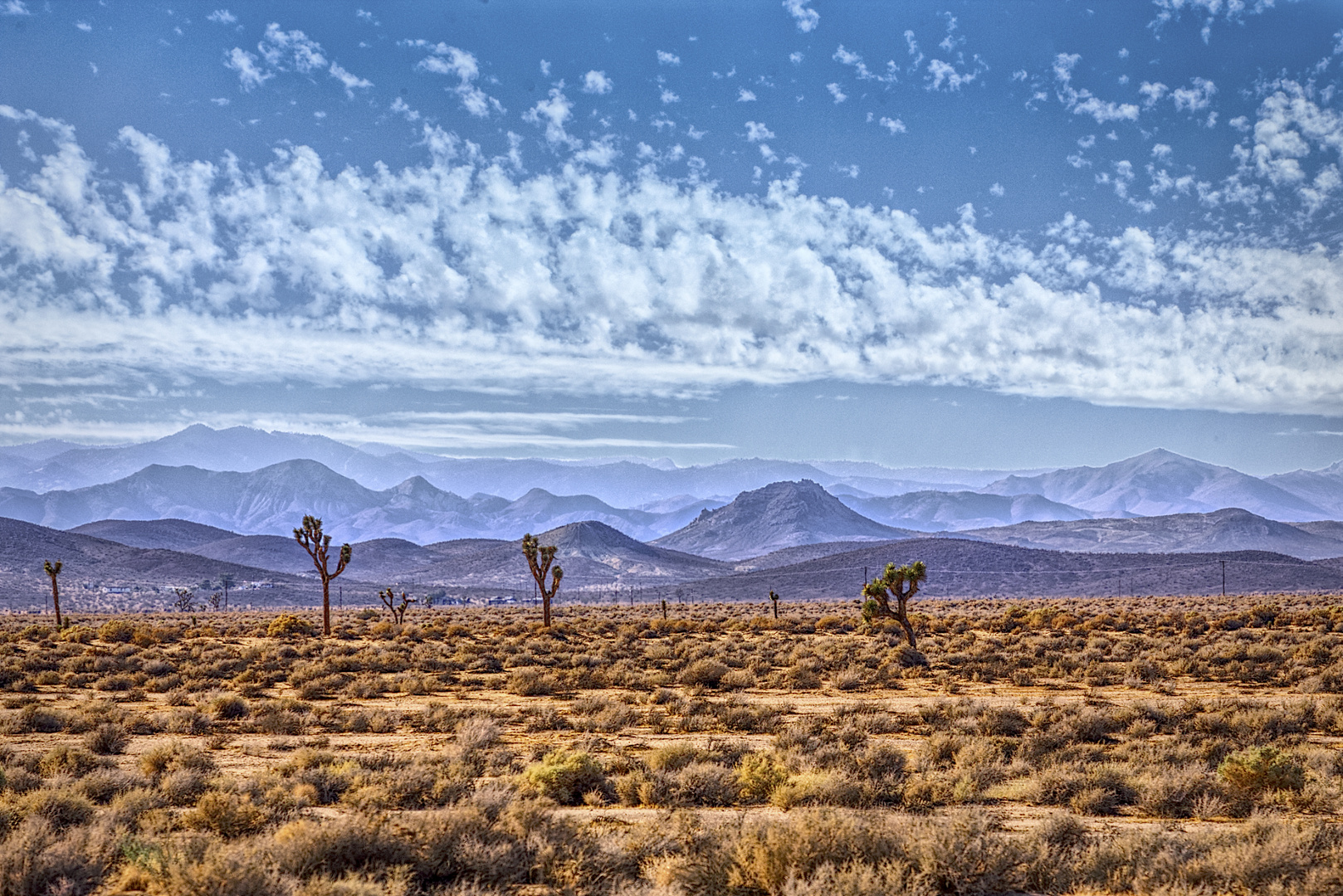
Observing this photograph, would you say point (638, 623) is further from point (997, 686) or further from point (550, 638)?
point (997, 686)

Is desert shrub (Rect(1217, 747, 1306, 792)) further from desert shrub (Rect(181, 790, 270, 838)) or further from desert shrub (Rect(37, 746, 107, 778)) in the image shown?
desert shrub (Rect(37, 746, 107, 778))

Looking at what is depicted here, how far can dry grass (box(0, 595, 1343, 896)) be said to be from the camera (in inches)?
298

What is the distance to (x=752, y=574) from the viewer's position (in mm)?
170375

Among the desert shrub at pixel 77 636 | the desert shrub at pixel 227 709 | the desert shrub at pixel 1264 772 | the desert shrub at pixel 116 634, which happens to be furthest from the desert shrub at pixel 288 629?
the desert shrub at pixel 1264 772

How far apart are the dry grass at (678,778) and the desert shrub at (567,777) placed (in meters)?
0.04

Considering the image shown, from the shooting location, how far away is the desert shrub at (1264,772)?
10.9 metres

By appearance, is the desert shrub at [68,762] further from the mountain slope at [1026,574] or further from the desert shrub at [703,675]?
the mountain slope at [1026,574]

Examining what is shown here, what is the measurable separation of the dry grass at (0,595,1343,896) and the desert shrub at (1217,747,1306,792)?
0.12ft

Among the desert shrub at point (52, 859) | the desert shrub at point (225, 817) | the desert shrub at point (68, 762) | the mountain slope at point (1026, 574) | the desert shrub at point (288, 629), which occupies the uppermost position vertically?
the desert shrub at point (52, 859)

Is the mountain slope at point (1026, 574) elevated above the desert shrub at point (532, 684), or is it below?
below

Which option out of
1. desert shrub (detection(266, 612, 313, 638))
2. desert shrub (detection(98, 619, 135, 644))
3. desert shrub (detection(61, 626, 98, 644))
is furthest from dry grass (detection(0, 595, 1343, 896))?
desert shrub (detection(266, 612, 313, 638))

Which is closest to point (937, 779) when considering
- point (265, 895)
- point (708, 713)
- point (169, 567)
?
point (708, 713)

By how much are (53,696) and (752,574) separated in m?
153

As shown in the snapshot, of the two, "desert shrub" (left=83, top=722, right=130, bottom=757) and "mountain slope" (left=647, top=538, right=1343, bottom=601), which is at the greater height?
"desert shrub" (left=83, top=722, right=130, bottom=757)
